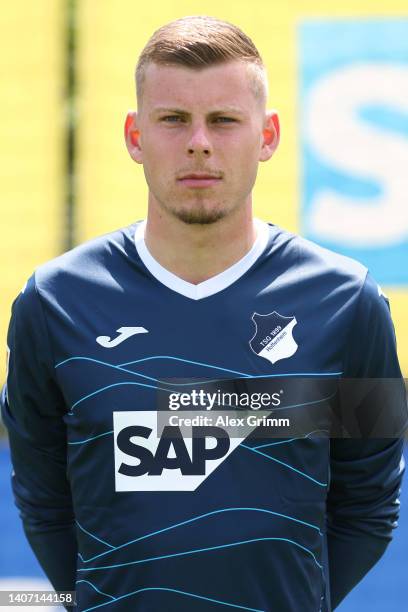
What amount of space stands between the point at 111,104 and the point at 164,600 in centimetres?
255

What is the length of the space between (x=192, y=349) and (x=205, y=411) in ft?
0.40

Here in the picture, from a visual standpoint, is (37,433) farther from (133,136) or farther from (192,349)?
(133,136)

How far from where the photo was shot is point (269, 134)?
2.12 meters

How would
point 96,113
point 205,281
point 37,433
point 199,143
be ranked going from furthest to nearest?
1. point 96,113
2. point 37,433
3. point 205,281
4. point 199,143

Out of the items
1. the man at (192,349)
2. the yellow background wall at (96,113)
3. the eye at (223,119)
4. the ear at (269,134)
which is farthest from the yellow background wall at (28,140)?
the eye at (223,119)

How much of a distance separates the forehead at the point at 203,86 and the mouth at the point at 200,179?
0.41 feet

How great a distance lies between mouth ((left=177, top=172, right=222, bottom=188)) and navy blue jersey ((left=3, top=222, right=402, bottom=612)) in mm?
193

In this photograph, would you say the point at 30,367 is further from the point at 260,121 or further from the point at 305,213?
the point at 305,213

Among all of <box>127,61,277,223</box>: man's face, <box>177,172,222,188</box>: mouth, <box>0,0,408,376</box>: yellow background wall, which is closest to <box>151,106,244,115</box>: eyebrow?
<box>127,61,277,223</box>: man's face

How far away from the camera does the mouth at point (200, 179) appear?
197 centimetres

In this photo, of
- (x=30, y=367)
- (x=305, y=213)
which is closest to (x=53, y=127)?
(x=305, y=213)

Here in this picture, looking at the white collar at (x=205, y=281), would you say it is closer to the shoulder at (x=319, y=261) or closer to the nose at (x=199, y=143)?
the shoulder at (x=319, y=261)

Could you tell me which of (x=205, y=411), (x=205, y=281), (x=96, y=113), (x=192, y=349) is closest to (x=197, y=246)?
(x=205, y=281)

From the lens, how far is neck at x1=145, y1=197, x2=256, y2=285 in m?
2.07
